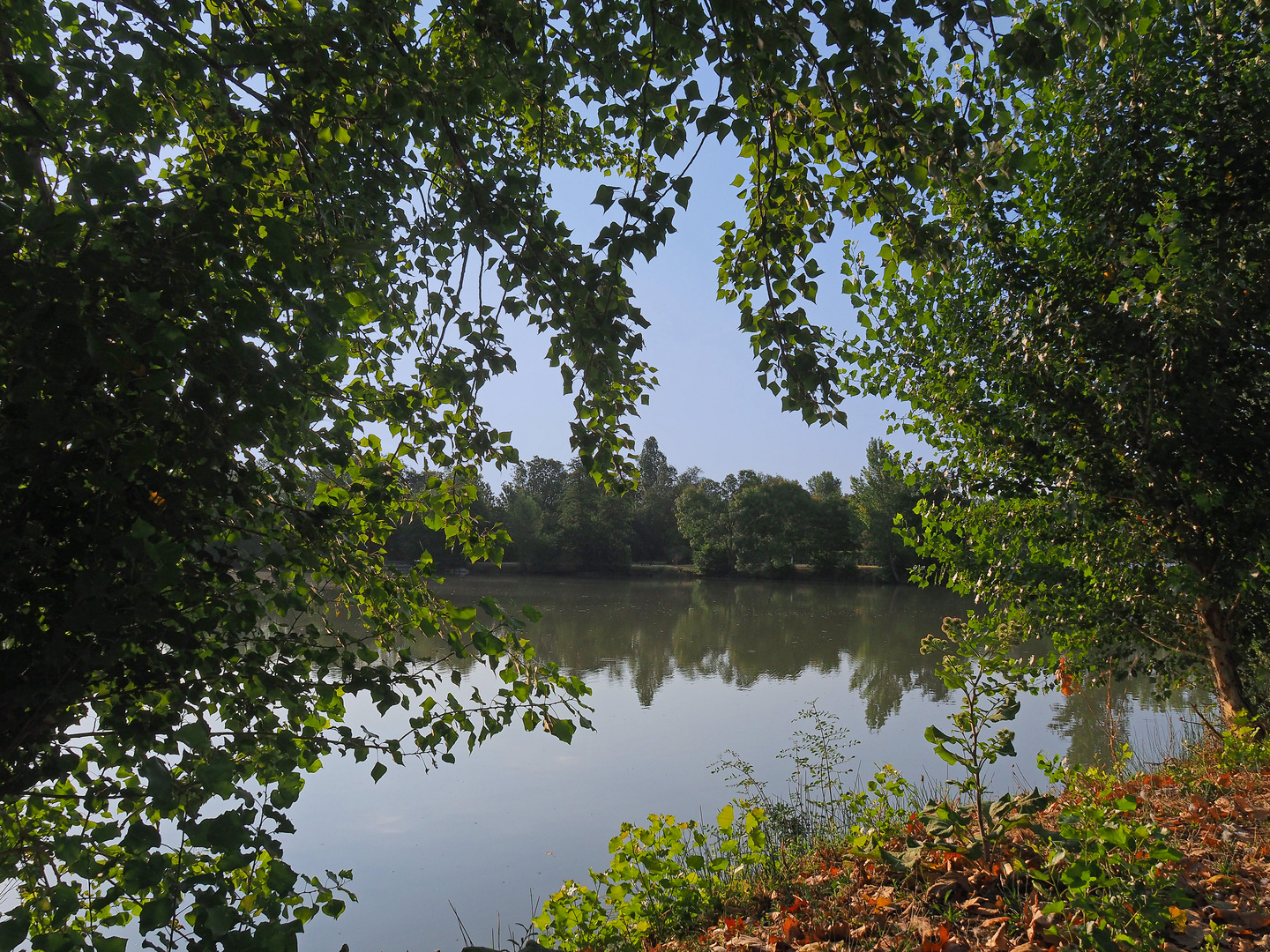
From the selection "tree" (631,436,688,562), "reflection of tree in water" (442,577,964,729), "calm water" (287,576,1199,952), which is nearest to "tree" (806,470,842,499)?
"tree" (631,436,688,562)

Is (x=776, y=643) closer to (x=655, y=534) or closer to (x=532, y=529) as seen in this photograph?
(x=532, y=529)

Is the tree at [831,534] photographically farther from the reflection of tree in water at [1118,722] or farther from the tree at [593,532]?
the reflection of tree in water at [1118,722]

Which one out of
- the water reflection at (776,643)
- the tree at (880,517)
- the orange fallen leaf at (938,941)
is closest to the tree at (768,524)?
the tree at (880,517)

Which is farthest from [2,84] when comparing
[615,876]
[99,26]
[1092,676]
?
[1092,676]

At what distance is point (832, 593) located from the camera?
35.0 m

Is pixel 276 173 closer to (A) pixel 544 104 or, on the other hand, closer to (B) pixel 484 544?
(A) pixel 544 104

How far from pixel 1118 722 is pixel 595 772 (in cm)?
543

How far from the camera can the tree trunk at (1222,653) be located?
5.14 metres

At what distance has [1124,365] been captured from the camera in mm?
4758

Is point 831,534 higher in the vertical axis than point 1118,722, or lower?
higher

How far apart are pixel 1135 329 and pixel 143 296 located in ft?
17.0

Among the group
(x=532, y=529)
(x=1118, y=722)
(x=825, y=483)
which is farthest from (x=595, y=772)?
(x=825, y=483)

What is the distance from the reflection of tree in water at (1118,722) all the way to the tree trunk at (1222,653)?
0.72 metres

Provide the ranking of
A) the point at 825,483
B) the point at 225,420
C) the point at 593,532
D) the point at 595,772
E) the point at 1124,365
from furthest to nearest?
the point at 825,483
the point at 593,532
the point at 595,772
the point at 1124,365
the point at 225,420
